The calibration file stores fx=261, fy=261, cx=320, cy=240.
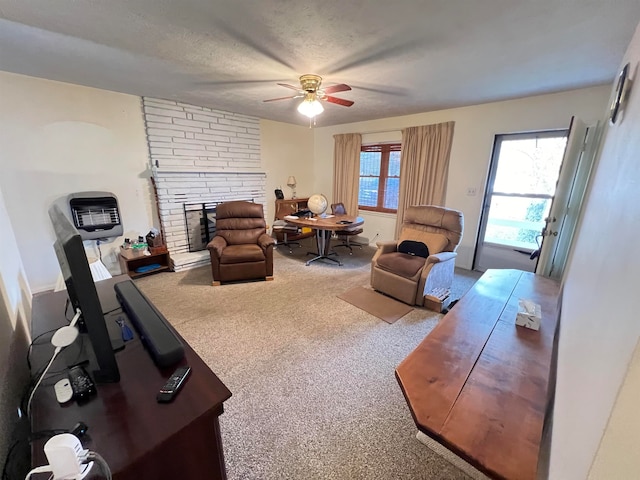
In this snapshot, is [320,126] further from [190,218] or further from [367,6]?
[367,6]

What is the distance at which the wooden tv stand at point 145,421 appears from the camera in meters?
0.66

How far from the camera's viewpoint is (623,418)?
1.23ft

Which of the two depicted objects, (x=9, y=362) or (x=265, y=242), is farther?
(x=265, y=242)

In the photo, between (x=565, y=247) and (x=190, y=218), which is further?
(x=190, y=218)

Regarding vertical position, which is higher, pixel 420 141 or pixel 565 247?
pixel 420 141

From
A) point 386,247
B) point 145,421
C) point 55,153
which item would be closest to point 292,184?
point 386,247

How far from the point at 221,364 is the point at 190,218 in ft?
9.21

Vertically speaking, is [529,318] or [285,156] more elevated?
[285,156]

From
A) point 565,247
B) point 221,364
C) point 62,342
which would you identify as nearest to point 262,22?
point 62,342

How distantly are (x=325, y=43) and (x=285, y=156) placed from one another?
11.4 feet

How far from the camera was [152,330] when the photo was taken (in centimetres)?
103

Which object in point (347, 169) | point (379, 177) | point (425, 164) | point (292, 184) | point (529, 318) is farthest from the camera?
point (292, 184)

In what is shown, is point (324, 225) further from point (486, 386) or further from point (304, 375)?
point (486, 386)

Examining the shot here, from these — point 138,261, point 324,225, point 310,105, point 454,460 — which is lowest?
point 454,460
